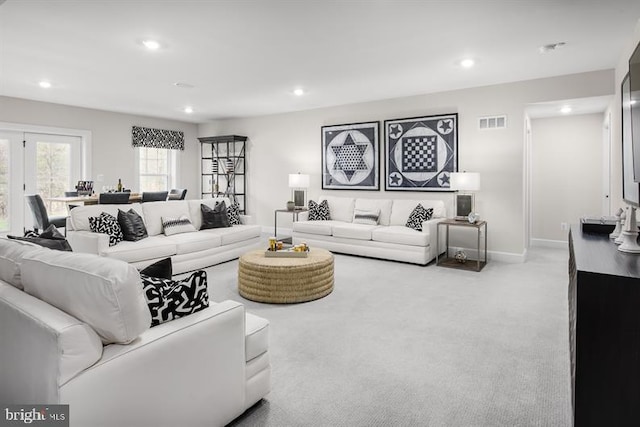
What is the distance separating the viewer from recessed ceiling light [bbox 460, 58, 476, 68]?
4.32 metres

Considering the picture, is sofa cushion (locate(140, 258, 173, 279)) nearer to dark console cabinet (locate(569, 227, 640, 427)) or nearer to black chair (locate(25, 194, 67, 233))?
dark console cabinet (locate(569, 227, 640, 427))

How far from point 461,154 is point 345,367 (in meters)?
4.28

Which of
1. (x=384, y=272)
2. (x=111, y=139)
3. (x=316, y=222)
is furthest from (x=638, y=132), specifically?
(x=111, y=139)

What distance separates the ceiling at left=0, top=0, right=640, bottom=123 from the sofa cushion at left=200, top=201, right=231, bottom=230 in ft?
5.75

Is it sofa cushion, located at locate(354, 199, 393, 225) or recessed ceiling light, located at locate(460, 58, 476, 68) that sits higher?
recessed ceiling light, located at locate(460, 58, 476, 68)

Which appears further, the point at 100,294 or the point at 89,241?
the point at 89,241

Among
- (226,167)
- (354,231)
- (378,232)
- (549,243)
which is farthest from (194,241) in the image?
(549,243)

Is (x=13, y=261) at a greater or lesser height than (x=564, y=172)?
lesser

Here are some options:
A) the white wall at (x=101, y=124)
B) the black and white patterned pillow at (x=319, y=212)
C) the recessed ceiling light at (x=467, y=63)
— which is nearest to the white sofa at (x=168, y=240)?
the black and white patterned pillow at (x=319, y=212)

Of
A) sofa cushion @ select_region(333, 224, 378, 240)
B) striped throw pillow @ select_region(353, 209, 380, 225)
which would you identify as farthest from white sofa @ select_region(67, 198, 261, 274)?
striped throw pillow @ select_region(353, 209, 380, 225)

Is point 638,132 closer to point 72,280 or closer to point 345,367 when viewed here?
point 345,367

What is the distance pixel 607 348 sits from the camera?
5.17ft

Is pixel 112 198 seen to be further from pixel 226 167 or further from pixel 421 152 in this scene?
pixel 421 152

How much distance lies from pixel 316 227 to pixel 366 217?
80 centimetres
